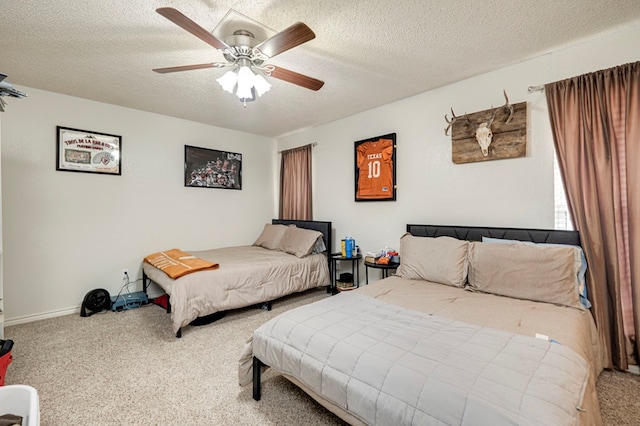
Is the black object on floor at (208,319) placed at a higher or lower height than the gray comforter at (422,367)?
lower

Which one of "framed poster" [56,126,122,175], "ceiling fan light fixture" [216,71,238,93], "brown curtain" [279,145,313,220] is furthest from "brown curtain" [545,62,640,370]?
"framed poster" [56,126,122,175]

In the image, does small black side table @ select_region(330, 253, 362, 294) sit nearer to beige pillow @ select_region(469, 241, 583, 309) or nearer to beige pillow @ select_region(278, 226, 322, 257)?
beige pillow @ select_region(278, 226, 322, 257)

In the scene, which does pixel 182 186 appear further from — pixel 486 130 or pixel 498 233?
pixel 498 233

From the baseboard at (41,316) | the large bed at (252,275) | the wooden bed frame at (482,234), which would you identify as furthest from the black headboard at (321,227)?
the baseboard at (41,316)

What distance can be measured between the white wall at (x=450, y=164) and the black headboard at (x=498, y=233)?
111mm

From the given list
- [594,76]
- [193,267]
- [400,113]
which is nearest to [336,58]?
[400,113]

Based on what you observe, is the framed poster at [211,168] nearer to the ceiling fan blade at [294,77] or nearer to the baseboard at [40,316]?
the baseboard at [40,316]

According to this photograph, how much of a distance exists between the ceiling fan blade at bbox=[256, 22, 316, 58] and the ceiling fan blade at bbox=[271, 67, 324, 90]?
239 mm

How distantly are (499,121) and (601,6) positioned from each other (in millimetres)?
940

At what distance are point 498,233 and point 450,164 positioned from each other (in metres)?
0.85

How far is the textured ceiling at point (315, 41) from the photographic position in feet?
6.02

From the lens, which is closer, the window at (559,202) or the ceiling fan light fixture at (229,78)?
the ceiling fan light fixture at (229,78)

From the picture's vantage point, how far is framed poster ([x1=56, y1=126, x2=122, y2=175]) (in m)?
3.26

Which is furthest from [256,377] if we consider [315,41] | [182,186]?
[182,186]
